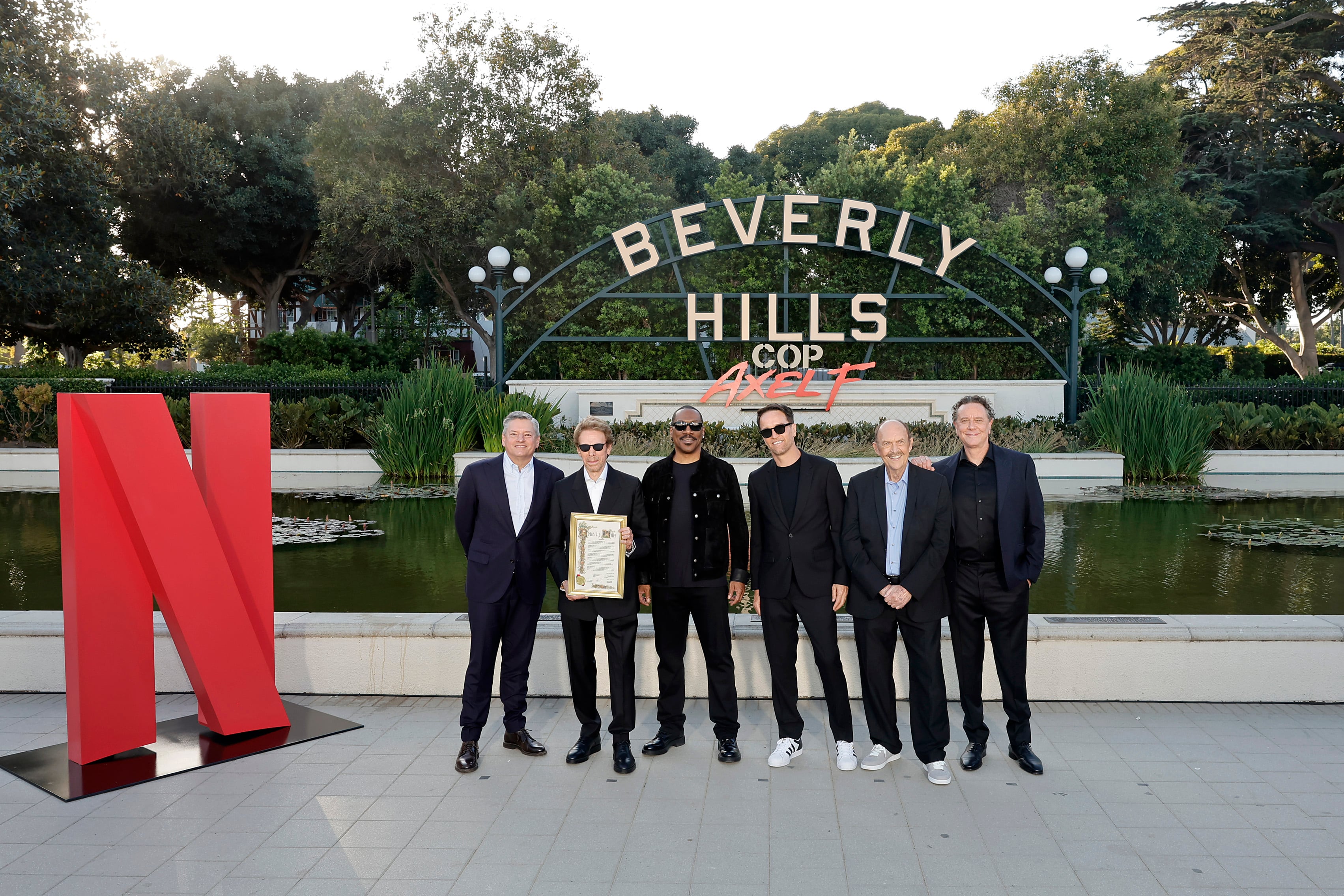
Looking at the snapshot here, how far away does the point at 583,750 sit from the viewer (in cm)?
444

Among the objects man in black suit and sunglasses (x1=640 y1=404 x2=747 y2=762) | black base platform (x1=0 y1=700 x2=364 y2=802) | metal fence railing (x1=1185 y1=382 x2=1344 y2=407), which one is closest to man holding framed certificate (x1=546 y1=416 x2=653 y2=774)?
man in black suit and sunglasses (x1=640 y1=404 x2=747 y2=762)

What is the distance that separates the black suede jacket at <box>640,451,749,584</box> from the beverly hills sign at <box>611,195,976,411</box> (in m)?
12.4

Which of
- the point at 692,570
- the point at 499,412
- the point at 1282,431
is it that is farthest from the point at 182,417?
the point at 1282,431

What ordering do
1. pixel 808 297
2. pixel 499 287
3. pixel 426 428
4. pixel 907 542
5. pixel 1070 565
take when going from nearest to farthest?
pixel 907 542 → pixel 1070 565 → pixel 426 428 → pixel 499 287 → pixel 808 297

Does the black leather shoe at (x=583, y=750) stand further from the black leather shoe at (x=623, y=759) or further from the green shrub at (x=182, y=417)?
the green shrub at (x=182, y=417)

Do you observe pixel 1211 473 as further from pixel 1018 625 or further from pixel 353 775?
pixel 353 775

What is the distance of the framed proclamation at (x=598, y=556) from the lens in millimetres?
4250

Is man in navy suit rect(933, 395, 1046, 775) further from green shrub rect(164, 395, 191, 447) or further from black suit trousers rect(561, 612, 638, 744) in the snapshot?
green shrub rect(164, 395, 191, 447)

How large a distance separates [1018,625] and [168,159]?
27.9 metres

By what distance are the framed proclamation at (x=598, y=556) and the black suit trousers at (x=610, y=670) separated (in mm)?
223

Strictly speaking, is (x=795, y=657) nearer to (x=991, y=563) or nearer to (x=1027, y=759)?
(x=991, y=563)

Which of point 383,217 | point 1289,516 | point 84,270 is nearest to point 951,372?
point 1289,516

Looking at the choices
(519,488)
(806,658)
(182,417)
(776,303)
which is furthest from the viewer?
(776,303)

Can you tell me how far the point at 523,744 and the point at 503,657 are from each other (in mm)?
422
